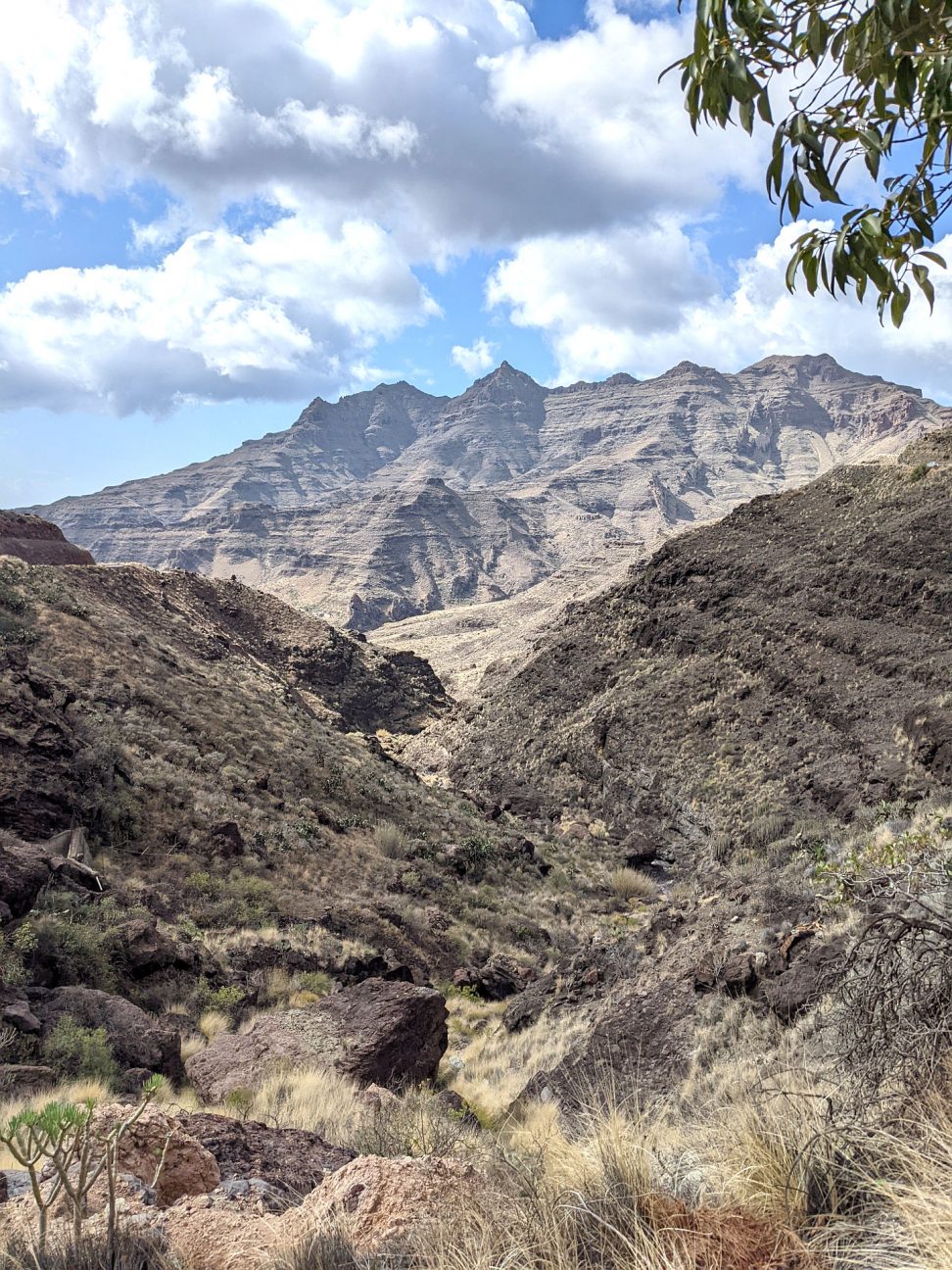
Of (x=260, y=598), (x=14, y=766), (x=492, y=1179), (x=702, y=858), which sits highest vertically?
(x=260, y=598)

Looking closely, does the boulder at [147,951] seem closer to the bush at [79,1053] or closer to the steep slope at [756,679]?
the bush at [79,1053]

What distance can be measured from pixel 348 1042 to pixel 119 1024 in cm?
238

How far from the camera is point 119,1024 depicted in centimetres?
724

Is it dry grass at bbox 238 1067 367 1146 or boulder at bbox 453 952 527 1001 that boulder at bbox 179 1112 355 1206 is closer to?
dry grass at bbox 238 1067 367 1146

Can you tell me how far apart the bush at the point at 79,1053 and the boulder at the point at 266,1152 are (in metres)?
2.70

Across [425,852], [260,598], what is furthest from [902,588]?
[260,598]

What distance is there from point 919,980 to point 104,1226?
355cm

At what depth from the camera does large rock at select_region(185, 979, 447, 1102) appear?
24.2 ft

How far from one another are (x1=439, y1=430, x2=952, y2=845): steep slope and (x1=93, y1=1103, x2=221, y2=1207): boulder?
20.1 metres

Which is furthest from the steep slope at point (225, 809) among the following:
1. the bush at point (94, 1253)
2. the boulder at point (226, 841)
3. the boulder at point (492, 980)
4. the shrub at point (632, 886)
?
the bush at point (94, 1253)

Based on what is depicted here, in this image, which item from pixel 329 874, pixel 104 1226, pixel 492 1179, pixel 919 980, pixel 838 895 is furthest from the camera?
pixel 329 874

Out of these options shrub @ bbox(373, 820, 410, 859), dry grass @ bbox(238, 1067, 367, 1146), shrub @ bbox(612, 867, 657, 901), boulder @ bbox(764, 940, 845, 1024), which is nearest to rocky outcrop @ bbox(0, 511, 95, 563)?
shrub @ bbox(373, 820, 410, 859)

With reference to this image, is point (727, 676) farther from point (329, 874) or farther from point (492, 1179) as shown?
point (492, 1179)

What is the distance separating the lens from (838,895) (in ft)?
14.4
